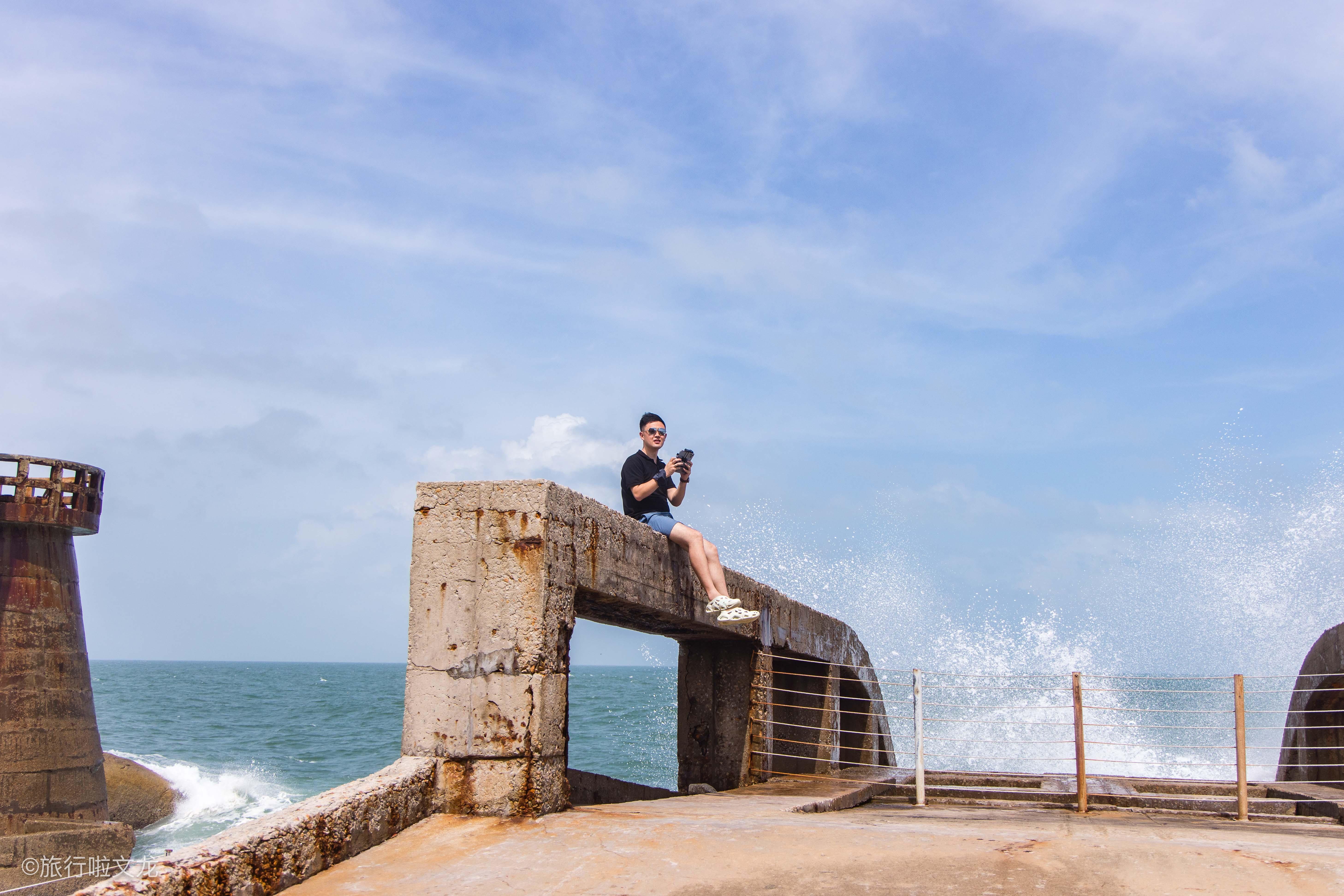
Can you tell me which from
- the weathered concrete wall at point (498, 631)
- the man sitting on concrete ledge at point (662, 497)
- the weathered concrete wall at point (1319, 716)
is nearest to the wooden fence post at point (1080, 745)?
the man sitting on concrete ledge at point (662, 497)

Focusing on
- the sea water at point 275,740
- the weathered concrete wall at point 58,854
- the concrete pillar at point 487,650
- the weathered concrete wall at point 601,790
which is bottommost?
the sea water at point 275,740

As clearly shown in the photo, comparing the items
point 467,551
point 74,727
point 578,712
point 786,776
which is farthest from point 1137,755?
point 578,712

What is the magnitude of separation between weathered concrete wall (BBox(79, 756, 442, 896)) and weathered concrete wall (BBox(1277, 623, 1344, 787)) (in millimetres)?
8377

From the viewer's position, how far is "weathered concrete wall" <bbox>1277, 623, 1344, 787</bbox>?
32.8 ft

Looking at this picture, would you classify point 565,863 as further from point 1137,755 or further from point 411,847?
point 1137,755

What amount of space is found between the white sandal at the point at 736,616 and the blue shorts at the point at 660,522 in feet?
2.70

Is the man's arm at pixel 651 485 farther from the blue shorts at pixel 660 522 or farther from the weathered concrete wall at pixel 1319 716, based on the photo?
the weathered concrete wall at pixel 1319 716

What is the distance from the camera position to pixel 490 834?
5.00m

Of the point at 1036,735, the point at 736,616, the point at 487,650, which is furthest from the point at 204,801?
the point at 487,650

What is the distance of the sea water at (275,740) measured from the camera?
2573 centimetres

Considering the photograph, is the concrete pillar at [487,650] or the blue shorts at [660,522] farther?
the blue shorts at [660,522]

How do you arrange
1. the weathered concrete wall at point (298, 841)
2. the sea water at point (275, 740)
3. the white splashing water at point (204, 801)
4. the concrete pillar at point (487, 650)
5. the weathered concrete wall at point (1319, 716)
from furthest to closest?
the sea water at point (275, 740), the white splashing water at point (204, 801), the weathered concrete wall at point (1319, 716), the concrete pillar at point (487, 650), the weathered concrete wall at point (298, 841)

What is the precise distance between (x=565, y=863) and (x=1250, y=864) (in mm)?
3048

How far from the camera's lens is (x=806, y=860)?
4.55 m
